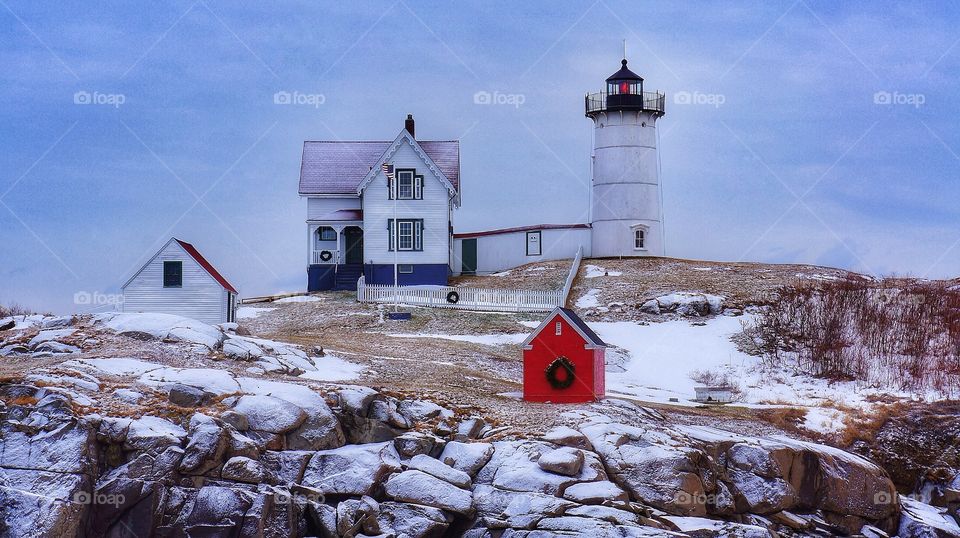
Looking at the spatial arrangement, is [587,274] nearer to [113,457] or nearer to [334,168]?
[334,168]

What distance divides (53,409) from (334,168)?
3739cm

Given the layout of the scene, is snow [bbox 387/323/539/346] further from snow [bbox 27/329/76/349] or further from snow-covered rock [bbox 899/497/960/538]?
snow-covered rock [bbox 899/497/960/538]

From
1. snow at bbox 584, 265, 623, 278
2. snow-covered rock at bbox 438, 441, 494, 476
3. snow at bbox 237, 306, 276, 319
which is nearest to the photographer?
snow-covered rock at bbox 438, 441, 494, 476

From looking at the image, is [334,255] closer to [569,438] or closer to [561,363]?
[561,363]

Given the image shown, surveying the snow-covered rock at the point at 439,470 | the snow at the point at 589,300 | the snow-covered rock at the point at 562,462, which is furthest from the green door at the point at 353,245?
the snow-covered rock at the point at 562,462

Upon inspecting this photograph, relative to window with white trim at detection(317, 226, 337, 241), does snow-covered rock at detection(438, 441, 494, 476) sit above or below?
below

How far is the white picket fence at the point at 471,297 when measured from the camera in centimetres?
5325

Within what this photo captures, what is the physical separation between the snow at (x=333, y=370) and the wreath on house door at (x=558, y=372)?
17.1 ft

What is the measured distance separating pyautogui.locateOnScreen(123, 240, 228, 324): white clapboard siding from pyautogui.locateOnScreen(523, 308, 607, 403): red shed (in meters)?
13.9

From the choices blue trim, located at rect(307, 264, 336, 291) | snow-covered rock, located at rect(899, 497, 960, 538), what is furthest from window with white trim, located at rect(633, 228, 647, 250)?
snow-covered rock, located at rect(899, 497, 960, 538)

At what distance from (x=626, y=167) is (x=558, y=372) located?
3221 cm

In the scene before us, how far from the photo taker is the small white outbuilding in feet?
140

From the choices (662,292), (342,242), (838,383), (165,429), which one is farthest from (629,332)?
(165,429)

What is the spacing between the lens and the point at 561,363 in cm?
3322
